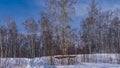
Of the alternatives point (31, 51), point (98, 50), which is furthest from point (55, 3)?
point (31, 51)

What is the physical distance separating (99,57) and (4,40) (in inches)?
639

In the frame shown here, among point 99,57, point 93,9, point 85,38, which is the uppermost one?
point 93,9

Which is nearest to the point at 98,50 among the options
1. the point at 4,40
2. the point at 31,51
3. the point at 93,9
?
the point at 93,9

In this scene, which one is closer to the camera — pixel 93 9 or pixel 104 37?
pixel 93 9

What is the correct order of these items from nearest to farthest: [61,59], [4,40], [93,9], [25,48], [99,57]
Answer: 1. [61,59]
2. [99,57]
3. [93,9]
4. [4,40]
5. [25,48]

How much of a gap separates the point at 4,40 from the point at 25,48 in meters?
3.70

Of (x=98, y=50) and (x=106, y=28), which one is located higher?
(x=106, y=28)

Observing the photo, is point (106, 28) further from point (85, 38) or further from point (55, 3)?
point (55, 3)

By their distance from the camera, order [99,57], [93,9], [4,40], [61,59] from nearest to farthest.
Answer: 1. [61,59]
2. [99,57]
3. [93,9]
4. [4,40]

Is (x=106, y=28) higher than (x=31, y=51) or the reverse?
higher

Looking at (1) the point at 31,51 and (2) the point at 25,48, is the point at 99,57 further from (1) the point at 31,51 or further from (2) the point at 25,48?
(2) the point at 25,48

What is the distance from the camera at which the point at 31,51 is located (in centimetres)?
3219

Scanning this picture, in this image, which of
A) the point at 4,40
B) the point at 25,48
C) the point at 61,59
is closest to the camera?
the point at 61,59

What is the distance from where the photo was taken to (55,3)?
19.6 meters
